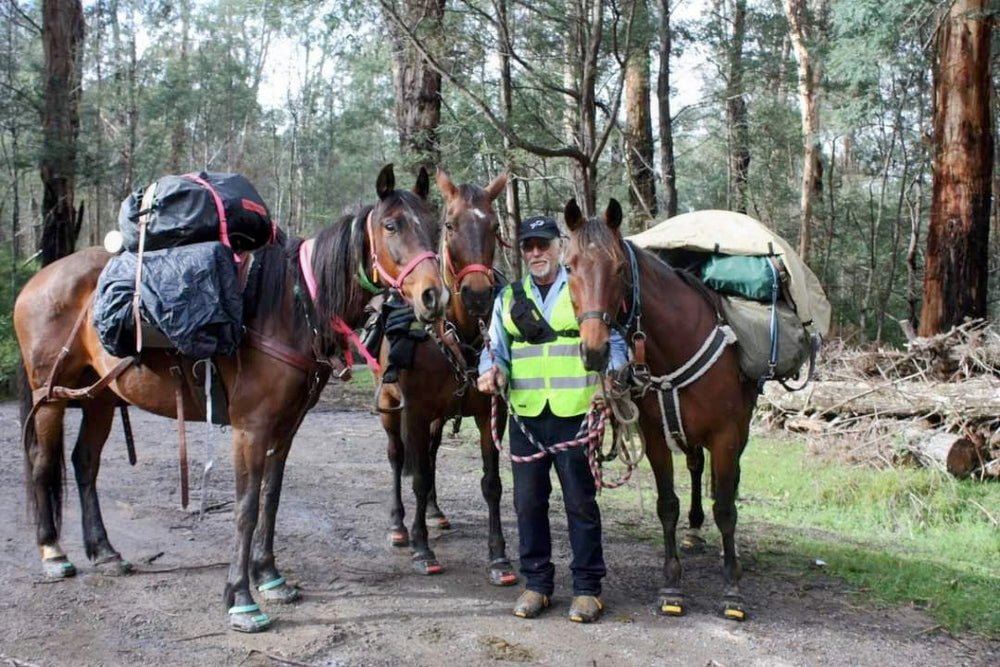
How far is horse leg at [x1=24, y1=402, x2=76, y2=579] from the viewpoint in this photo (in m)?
4.66

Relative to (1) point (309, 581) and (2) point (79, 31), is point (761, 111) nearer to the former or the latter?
(2) point (79, 31)

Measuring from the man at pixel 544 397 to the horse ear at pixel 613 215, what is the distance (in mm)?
280

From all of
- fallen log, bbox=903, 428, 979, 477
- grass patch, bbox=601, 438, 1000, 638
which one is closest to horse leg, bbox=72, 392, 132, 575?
grass patch, bbox=601, 438, 1000, 638

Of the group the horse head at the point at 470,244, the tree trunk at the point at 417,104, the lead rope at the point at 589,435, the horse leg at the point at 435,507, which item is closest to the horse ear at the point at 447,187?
the horse head at the point at 470,244

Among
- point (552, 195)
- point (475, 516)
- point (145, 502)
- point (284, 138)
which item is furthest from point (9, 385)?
point (284, 138)

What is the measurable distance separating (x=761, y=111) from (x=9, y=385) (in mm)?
16029

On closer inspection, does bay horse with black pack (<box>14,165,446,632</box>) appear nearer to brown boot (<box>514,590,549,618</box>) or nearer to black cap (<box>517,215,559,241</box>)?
black cap (<box>517,215,559,241</box>)

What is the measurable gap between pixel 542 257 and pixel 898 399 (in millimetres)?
6354

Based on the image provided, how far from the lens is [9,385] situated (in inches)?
475

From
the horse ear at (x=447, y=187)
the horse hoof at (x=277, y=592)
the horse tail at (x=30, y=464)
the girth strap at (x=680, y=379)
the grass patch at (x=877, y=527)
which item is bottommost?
the grass patch at (x=877, y=527)

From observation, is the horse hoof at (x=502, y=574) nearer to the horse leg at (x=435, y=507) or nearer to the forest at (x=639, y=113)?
the horse leg at (x=435, y=507)

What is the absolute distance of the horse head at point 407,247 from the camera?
361 centimetres

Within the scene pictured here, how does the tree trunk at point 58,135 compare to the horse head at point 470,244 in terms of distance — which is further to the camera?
the tree trunk at point 58,135

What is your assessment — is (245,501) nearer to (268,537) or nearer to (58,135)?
(268,537)
